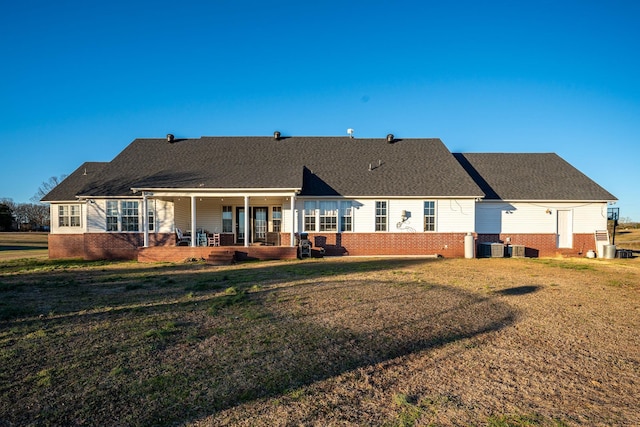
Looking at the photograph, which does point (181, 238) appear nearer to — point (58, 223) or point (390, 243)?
point (58, 223)

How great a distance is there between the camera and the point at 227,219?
21609mm

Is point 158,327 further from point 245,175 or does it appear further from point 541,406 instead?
point 245,175

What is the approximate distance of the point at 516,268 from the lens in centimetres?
1538

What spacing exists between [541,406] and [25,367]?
20.6 ft

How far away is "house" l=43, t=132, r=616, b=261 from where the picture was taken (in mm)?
19328

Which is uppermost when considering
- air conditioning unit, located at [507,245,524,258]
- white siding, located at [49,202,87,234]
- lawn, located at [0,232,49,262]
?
white siding, located at [49,202,87,234]

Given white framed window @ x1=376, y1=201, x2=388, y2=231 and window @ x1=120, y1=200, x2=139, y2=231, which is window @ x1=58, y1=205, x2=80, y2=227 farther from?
white framed window @ x1=376, y1=201, x2=388, y2=231

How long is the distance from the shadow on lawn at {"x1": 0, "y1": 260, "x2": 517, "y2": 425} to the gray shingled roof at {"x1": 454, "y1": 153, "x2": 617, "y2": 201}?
13479 mm

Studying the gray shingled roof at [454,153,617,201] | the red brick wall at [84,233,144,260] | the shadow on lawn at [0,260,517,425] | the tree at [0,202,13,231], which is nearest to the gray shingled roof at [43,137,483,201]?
the gray shingled roof at [454,153,617,201]

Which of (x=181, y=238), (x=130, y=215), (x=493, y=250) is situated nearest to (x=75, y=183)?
(x=130, y=215)

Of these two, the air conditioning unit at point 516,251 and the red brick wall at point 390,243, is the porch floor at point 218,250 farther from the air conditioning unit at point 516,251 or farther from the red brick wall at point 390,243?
the air conditioning unit at point 516,251

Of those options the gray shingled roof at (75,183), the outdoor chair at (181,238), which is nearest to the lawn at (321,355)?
the outdoor chair at (181,238)

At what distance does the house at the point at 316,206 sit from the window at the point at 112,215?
0.05m

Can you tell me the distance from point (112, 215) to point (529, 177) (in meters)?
23.9
